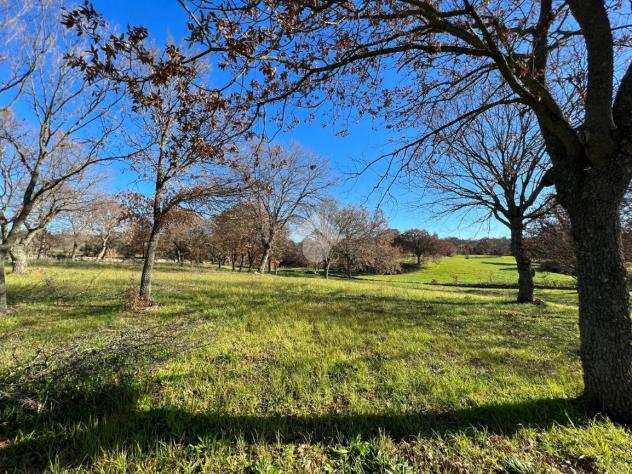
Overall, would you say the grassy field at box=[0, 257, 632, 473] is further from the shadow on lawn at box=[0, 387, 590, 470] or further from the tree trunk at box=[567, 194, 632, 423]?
the tree trunk at box=[567, 194, 632, 423]

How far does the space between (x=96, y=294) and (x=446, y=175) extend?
1534 centimetres

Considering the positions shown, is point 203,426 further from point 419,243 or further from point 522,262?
point 419,243

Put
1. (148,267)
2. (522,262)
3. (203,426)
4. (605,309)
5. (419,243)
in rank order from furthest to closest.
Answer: (419,243), (522,262), (148,267), (605,309), (203,426)

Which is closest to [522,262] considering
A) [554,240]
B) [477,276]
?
[554,240]

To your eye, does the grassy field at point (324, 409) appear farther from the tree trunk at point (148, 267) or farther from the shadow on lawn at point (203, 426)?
the tree trunk at point (148, 267)

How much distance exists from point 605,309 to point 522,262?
12.2 metres

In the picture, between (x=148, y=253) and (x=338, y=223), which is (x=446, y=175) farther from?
(x=338, y=223)

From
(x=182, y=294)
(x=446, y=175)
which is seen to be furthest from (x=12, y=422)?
(x=446, y=175)

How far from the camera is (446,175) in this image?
1451 centimetres

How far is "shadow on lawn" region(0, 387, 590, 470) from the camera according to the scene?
2.76 m

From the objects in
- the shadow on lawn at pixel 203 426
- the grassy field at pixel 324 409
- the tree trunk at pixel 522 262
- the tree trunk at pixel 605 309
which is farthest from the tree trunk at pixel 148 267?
the tree trunk at pixel 522 262

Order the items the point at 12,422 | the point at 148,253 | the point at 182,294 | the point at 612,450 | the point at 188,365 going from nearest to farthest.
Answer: the point at 612,450 < the point at 12,422 < the point at 188,365 < the point at 148,253 < the point at 182,294

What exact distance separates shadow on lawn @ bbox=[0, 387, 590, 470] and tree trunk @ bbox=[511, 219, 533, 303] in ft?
39.1

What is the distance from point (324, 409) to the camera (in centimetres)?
362
